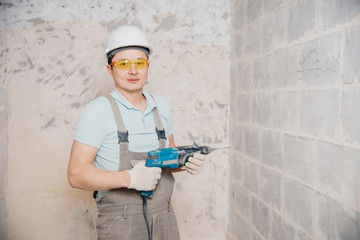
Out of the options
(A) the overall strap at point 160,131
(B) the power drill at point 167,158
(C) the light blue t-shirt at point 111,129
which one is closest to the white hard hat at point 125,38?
(C) the light blue t-shirt at point 111,129

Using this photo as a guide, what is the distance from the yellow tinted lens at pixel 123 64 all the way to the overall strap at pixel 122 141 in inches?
7.6

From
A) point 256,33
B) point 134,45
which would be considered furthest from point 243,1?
point 134,45

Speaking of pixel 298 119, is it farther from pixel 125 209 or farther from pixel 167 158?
pixel 125 209

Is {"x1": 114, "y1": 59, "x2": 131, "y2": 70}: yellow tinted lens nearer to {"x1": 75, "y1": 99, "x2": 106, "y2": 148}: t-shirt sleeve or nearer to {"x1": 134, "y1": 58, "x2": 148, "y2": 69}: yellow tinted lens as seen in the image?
{"x1": 134, "y1": 58, "x2": 148, "y2": 69}: yellow tinted lens

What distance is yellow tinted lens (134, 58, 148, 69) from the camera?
57.5 inches

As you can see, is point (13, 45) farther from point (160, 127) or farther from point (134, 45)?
point (160, 127)

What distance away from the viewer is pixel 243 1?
6.71ft

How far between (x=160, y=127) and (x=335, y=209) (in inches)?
33.5

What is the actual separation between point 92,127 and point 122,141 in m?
0.15

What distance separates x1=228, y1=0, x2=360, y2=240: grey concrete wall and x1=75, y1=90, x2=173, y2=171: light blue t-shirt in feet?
2.18

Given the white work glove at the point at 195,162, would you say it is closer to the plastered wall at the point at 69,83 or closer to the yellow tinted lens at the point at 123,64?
the yellow tinted lens at the point at 123,64

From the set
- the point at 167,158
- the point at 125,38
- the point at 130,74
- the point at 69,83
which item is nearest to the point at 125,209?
the point at 167,158

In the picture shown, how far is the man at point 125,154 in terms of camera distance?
131 cm

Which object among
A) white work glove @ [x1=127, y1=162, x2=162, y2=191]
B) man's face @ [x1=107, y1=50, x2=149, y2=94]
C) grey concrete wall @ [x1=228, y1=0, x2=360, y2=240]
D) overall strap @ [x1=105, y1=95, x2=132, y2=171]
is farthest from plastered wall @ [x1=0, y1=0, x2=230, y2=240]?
white work glove @ [x1=127, y1=162, x2=162, y2=191]
